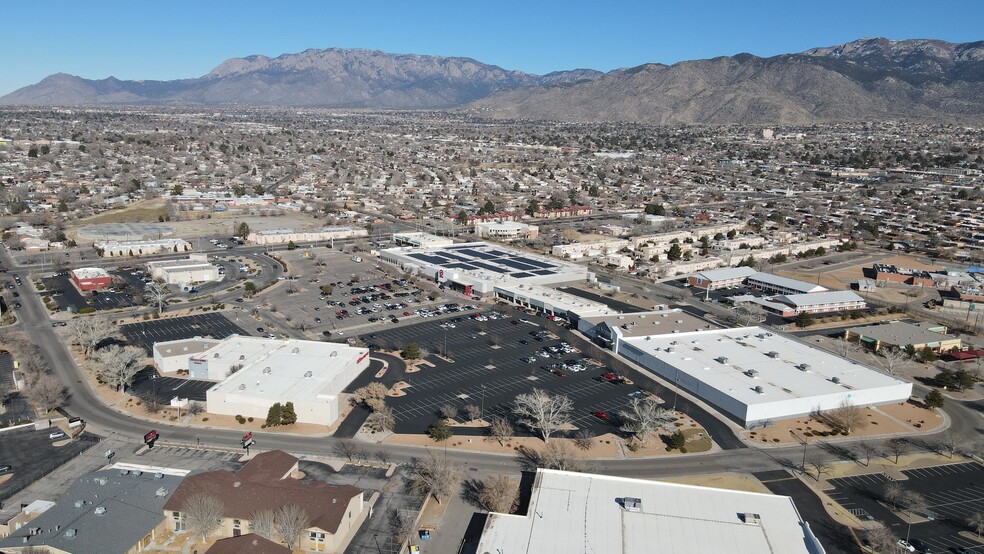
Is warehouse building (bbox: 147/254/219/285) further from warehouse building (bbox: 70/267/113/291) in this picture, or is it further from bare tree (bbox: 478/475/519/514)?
bare tree (bbox: 478/475/519/514)

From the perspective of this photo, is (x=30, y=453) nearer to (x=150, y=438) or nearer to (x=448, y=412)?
(x=150, y=438)

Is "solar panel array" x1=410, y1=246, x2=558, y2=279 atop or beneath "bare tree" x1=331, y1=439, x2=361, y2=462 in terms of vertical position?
atop

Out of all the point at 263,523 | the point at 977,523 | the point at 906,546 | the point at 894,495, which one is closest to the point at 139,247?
the point at 263,523

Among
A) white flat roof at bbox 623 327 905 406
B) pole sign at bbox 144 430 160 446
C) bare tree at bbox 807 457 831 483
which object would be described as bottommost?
bare tree at bbox 807 457 831 483

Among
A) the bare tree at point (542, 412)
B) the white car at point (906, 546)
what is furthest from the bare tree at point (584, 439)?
the white car at point (906, 546)

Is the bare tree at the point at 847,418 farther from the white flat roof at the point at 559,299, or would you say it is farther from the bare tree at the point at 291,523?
the bare tree at the point at 291,523

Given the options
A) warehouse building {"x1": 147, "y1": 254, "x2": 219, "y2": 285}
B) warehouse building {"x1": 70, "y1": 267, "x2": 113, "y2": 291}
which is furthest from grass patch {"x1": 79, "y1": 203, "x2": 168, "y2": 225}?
warehouse building {"x1": 70, "y1": 267, "x2": 113, "y2": 291}
